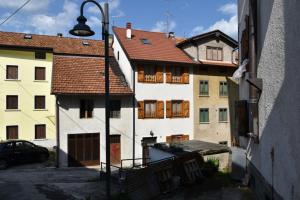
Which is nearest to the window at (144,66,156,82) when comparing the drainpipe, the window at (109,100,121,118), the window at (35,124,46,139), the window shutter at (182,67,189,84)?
the window shutter at (182,67,189,84)

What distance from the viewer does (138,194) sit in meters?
12.7

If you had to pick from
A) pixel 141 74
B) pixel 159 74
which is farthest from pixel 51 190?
pixel 159 74

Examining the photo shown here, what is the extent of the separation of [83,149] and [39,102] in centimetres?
1115

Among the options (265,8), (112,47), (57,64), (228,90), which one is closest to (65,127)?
(57,64)

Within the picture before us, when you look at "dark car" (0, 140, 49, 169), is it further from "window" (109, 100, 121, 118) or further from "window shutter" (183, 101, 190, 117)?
"window shutter" (183, 101, 190, 117)

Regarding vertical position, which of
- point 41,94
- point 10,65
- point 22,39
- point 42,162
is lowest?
point 42,162

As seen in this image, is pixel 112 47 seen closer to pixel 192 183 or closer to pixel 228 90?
pixel 228 90

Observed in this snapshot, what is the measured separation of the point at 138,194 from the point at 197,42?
19092 mm

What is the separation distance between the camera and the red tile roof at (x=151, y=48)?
26.7 meters

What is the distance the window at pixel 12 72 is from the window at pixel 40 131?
511 cm

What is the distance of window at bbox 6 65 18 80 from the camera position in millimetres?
31484

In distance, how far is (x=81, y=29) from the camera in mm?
9328

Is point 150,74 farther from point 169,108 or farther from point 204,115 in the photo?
point 204,115

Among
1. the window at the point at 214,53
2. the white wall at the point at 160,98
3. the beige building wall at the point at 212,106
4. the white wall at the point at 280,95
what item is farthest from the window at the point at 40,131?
the white wall at the point at 280,95
